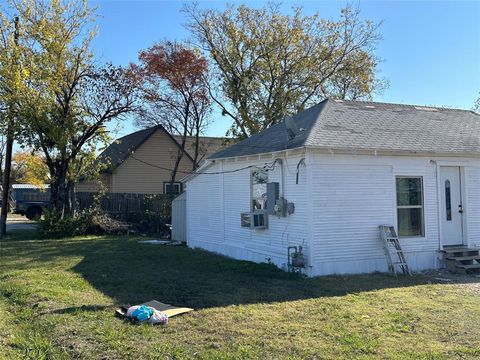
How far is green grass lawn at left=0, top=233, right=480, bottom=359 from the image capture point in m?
5.58

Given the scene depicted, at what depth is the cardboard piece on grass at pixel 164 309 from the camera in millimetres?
7035

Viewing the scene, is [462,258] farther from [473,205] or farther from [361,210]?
[361,210]

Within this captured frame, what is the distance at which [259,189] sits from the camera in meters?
12.8

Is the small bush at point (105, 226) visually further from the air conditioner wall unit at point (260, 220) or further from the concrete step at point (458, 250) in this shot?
the concrete step at point (458, 250)

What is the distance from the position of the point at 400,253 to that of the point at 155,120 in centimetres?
2222

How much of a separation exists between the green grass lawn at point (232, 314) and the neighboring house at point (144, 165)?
17103 mm

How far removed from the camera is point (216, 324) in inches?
261

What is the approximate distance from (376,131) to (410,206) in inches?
80.4

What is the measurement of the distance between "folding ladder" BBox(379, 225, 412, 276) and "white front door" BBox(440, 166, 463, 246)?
1670mm

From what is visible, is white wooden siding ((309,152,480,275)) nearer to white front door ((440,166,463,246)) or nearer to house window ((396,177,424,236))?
house window ((396,177,424,236))

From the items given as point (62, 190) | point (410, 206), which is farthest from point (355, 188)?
point (62, 190)

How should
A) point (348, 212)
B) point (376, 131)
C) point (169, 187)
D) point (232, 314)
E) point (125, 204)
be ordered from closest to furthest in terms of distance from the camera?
1. point (232, 314)
2. point (348, 212)
3. point (376, 131)
4. point (125, 204)
5. point (169, 187)

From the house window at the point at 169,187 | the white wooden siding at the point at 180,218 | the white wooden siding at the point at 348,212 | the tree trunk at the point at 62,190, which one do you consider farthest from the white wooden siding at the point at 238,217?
the house window at the point at 169,187

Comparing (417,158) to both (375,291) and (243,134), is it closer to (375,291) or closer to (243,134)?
(375,291)
